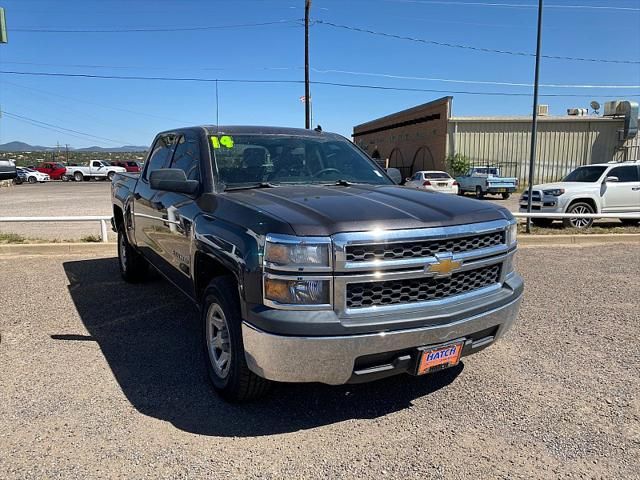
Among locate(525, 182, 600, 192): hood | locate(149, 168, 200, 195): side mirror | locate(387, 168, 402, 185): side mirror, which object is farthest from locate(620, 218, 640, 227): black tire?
locate(149, 168, 200, 195): side mirror

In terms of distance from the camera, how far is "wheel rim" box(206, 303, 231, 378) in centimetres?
338

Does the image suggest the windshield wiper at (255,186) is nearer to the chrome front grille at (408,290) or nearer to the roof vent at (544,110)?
the chrome front grille at (408,290)

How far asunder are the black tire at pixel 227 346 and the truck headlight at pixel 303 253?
57 cm

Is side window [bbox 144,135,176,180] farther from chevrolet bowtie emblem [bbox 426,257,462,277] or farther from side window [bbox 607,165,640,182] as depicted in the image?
side window [bbox 607,165,640,182]

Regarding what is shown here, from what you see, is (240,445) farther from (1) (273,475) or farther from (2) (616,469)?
(2) (616,469)

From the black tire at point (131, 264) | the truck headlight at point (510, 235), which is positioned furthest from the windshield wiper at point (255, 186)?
the black tire at point (131, 264)

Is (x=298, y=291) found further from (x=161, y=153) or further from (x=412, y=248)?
(x=161, y=153)

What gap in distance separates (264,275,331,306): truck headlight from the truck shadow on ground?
0.90 m

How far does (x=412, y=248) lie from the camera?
292cm

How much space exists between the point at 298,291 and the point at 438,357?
95 centimetres

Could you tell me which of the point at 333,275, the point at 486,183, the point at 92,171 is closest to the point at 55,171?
the point at 92,171

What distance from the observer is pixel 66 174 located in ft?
152

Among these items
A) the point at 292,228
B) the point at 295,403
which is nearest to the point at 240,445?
the point at 295,403

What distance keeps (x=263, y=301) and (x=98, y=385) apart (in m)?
1.72
